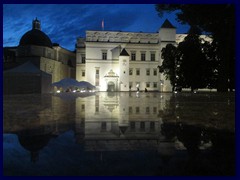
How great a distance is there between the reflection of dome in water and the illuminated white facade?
157 ft

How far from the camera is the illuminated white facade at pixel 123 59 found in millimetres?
51844

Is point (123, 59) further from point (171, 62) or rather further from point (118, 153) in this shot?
point (118, 153)

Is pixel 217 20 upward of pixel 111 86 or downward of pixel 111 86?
upward

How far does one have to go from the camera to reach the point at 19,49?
4584cm

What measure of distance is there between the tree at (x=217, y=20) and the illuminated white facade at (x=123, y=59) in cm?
2940

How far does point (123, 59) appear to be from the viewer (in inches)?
2014

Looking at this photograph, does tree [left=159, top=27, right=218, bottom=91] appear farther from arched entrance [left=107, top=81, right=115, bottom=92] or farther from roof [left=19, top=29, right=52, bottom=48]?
roof [left=19, top=29, right=52, bottom=48]

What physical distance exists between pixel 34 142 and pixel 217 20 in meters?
19.9

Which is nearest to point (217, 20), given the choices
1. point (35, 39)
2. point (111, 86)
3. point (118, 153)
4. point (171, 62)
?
point (171, 62)

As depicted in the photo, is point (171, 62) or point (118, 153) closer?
point (118, 153)

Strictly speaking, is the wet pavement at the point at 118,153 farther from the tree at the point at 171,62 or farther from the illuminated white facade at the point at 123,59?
the illuminated white facade at the point at 123,59

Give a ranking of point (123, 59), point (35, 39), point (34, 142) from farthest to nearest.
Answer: point (123, 59) < point (35, 39) < point (34, 142)

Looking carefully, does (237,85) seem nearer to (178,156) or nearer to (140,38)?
(178,156)

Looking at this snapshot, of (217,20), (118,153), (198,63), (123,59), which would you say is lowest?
(118,153)
